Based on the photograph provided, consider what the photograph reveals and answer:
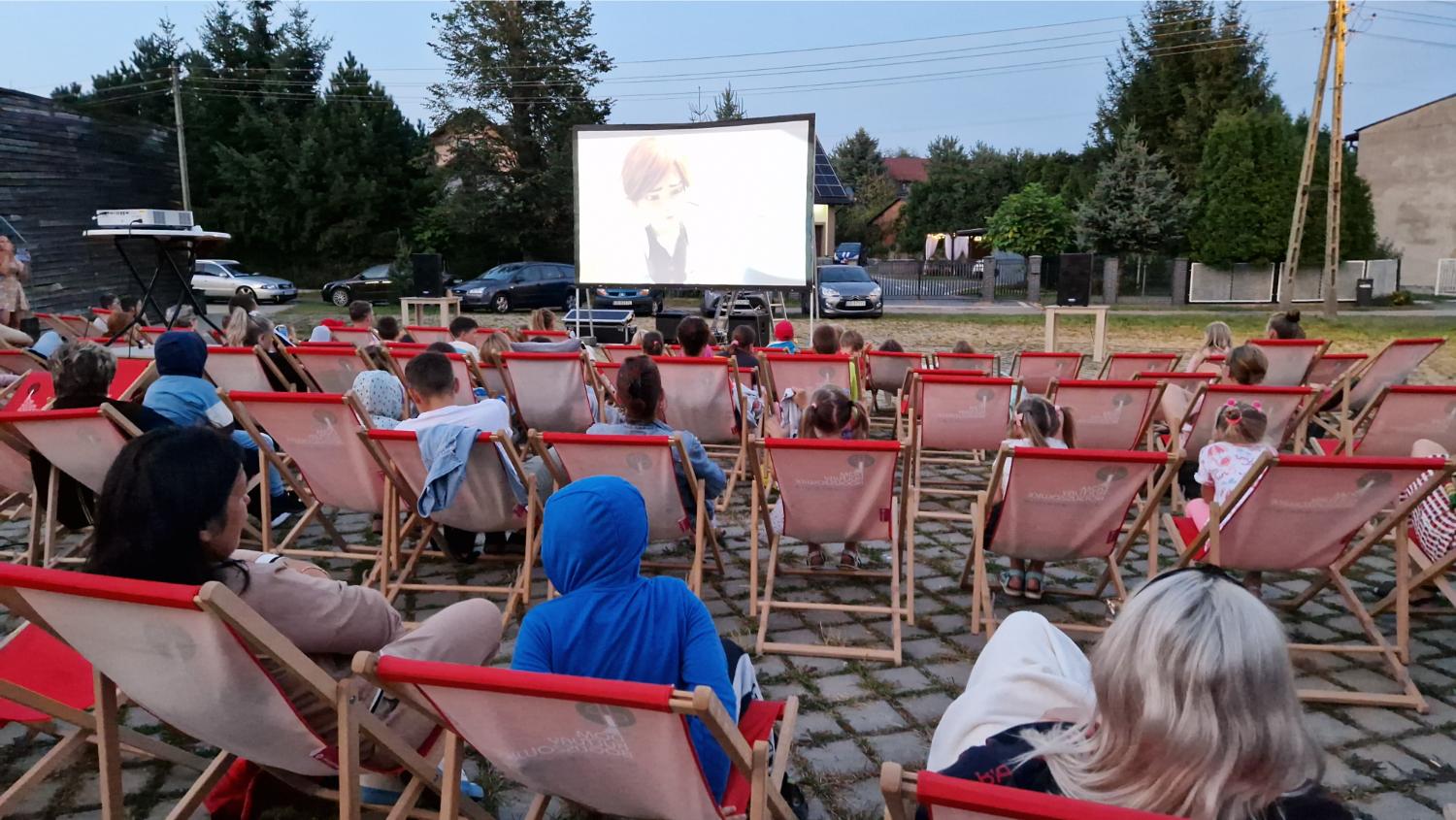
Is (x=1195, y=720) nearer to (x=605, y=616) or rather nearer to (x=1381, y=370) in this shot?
(x=605, y=616)

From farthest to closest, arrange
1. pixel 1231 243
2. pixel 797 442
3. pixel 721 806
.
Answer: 1. pixel 1231 243
2. pixel 797 442
3. pixel 721 806

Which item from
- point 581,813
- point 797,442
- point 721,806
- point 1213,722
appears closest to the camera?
point 1213,722

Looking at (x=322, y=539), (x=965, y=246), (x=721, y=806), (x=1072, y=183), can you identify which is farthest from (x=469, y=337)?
(x=965, y=246)

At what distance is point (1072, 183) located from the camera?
31.5 metres

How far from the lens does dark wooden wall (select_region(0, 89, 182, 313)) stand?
47.3 feet

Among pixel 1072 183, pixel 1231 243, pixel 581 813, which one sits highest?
pixel 1072 183

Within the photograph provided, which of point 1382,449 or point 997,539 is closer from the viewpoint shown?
point 997,539

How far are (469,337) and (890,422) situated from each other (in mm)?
3435

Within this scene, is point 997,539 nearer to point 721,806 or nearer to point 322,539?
point 721,806

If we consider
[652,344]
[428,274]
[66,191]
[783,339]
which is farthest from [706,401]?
[66,191]

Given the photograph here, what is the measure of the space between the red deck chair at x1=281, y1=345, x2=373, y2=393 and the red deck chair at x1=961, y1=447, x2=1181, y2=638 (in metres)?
3.88

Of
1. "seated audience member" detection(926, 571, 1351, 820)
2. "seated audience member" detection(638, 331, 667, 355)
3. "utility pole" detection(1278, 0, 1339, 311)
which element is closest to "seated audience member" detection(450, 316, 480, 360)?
"seated audience member" detection(638, 331, 667, 355)

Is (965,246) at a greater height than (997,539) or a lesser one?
greater

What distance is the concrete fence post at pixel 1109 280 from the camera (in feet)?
76.8
